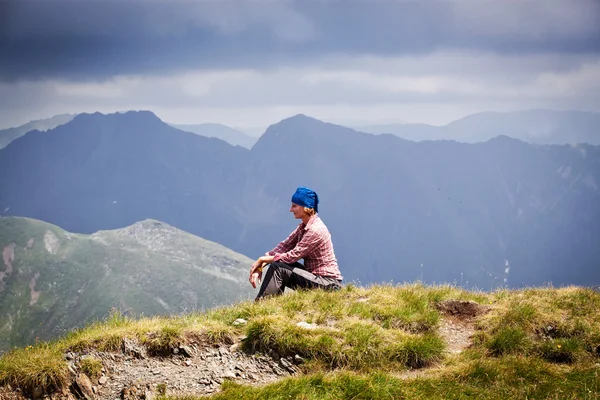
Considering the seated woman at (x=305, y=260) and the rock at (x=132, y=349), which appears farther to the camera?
the seated woman at (x=305, y=260)

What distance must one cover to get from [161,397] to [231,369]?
1.63 m

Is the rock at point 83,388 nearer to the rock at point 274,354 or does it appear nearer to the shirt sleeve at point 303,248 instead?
the rock at point 274,354

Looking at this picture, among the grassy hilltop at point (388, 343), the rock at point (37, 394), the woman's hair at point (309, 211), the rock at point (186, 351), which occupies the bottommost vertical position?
the rock at point (37, 394)

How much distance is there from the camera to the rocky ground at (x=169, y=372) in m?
10.1

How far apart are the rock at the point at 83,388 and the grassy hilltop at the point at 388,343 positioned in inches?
8.9

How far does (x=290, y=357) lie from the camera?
11.4m

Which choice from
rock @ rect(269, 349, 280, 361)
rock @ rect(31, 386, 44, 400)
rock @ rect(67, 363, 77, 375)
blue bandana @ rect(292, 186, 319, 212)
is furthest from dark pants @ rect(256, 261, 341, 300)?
rock @ rect(31, 386, 44, 400)

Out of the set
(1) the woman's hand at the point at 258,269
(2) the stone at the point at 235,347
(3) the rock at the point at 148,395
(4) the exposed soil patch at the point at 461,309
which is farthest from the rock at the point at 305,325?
(4) the exposed soil patch at the point at 461,309

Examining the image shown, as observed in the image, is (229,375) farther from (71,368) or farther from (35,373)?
(35,373)

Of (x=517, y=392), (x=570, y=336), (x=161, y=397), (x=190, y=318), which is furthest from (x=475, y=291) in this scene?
(x=161, y=397)

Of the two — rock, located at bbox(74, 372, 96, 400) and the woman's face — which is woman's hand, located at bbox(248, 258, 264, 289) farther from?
rock, located at bbox(74, 372, 96, 400)

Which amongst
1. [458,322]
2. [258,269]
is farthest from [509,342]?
[258,269]

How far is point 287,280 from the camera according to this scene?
48.7ft

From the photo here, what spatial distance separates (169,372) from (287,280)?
4646 mm
